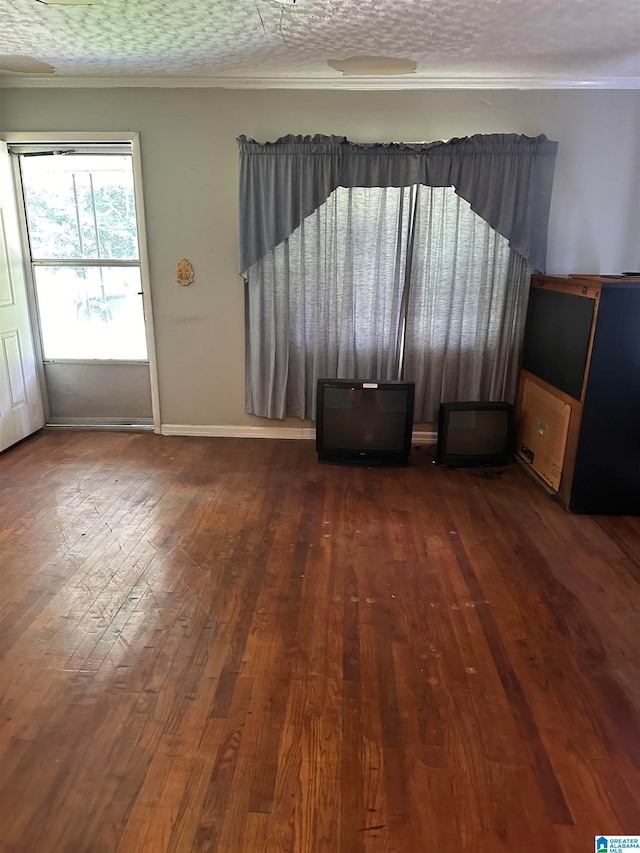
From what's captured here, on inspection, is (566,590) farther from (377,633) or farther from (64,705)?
(64,705)

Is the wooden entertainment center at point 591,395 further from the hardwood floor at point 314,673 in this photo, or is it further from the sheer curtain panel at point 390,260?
the sheer curtain panel at point 390,260

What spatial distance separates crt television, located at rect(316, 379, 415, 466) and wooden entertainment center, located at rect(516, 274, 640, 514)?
88cm

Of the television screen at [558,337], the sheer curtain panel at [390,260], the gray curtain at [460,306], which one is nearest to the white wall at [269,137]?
the sheer curtain panel at [390,260]

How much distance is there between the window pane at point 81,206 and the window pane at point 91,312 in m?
0.15

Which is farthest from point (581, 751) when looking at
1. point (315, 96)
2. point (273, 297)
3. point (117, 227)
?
point (117, 227)

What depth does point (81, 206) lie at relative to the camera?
4.15 meters

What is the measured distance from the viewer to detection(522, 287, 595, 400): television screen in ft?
9.96

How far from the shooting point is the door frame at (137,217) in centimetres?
386

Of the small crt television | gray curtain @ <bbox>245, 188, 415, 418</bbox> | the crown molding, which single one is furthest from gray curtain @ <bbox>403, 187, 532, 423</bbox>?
the crown molding

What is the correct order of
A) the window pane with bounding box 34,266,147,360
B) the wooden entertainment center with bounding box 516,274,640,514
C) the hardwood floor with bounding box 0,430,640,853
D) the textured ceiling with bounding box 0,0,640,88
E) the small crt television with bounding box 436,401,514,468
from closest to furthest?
the hardwood floor with bounding box 0,430,640,853
the textured ceiling with bounding box 0,0,640,88
the wooden entertainment center with bounding box 516,274,640,514
the small crt television with bounding box 436,401,514,468
the window pane with bounding box 34,266,147,360

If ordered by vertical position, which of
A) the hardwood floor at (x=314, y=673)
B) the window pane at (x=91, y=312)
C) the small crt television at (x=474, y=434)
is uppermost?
the window pane at (x=91, y=312)

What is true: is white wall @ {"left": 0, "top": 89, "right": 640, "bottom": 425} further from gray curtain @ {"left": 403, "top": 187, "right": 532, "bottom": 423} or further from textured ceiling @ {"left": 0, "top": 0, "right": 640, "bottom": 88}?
gray curtain @ {"left": 403, "top": 187, "right": 532, "bottom": 423}

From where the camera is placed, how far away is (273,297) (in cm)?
401

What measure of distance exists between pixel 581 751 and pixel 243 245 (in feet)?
11.2
